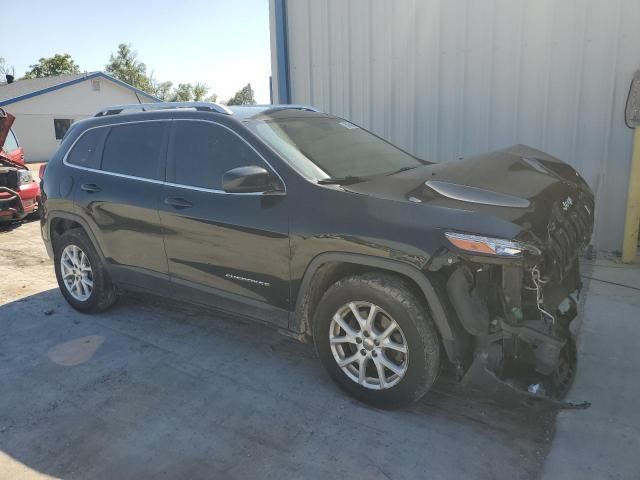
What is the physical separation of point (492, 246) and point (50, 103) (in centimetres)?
3321

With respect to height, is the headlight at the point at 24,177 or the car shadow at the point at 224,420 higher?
the headlight at the point at 24,177

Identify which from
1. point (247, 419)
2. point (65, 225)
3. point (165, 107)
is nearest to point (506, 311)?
point (247, 419)

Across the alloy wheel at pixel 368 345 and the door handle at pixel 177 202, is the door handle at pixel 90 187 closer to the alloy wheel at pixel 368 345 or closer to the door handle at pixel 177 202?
the door handle at pixel 177 202

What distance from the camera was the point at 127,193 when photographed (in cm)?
418

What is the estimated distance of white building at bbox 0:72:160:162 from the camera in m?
29.5

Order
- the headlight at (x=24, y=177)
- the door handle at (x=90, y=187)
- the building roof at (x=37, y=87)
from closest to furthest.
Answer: the door handle at (x=90, y=187)
the headlight at (x=24, y=177)
the building roof at (x=37, y=87)

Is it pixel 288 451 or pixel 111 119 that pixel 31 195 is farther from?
pixel 288 451

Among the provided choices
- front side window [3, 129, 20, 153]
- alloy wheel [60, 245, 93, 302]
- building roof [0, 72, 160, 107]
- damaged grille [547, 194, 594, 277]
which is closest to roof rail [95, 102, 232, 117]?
alloy wheel [60, 245, 93, 302]

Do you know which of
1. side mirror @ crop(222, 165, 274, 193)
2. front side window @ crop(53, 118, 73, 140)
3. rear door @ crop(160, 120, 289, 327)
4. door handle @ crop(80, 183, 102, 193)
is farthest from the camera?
front side window @ crop(53, 118, 73, 140)

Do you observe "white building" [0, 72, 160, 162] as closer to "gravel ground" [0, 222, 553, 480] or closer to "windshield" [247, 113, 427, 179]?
"windshield" [247, 113, 427, 179]

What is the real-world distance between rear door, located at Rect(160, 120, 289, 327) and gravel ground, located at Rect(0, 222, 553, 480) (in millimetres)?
500

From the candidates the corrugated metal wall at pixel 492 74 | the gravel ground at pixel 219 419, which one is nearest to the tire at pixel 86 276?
the gravel ground at pixel 219 419

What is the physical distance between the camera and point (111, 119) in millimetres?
4512

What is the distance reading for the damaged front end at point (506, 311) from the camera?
2.66 metres
